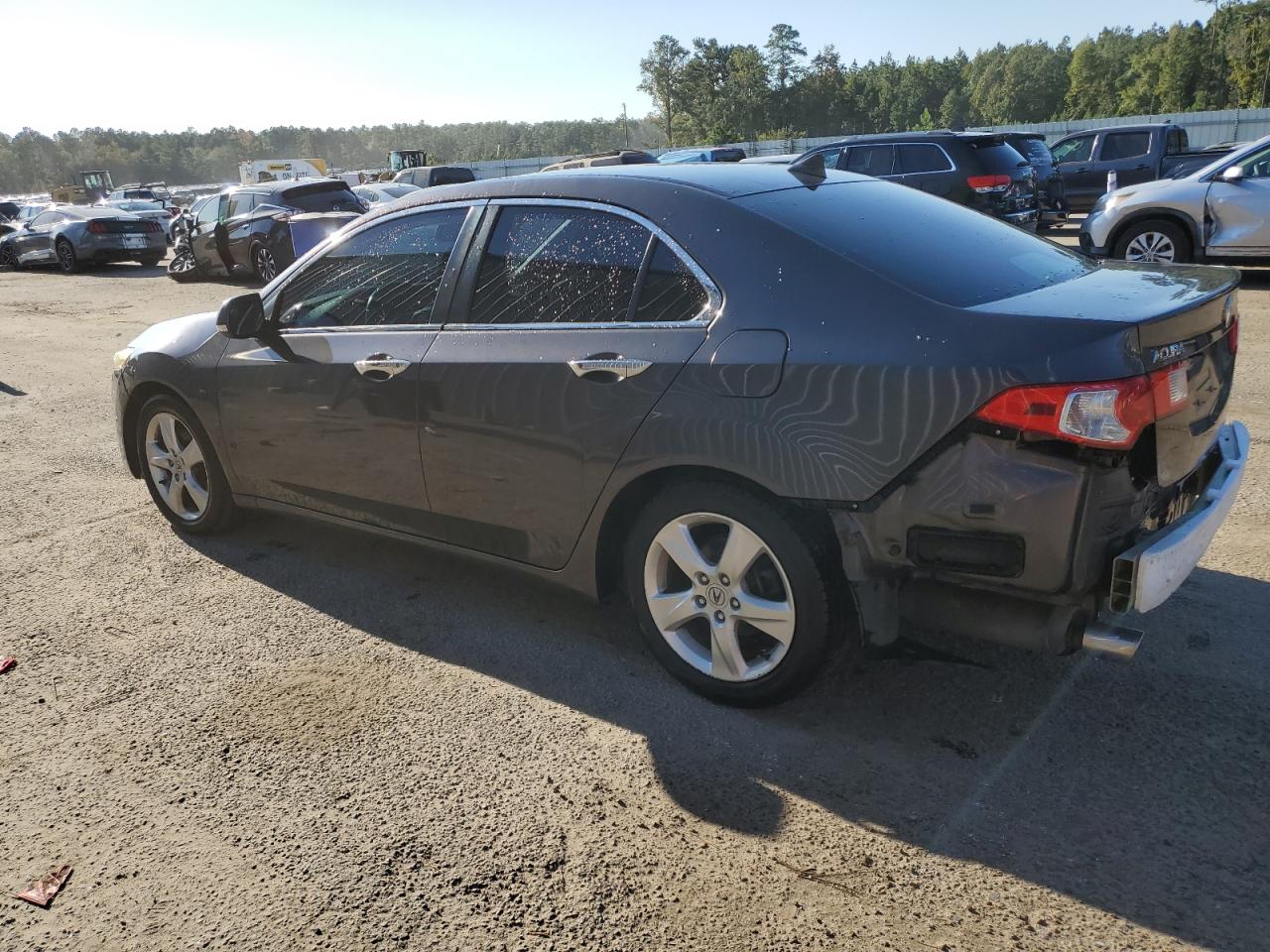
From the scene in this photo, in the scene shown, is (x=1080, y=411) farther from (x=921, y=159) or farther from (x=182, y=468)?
(x=921, y=159)

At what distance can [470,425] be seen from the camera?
3674mm

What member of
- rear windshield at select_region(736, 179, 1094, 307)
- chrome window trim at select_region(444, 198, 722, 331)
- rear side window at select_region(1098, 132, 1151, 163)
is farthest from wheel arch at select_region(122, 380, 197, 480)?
rear side window at select_region(1098, 132, 1151, 163)

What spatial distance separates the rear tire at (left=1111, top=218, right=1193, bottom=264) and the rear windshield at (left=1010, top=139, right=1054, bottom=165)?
5735 mm

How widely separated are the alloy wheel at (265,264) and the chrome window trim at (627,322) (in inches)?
550

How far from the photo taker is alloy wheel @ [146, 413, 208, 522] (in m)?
4.96

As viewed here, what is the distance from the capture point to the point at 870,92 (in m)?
134

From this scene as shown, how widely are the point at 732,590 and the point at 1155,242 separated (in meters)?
9.80

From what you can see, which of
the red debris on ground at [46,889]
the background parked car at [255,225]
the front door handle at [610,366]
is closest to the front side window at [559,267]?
the front door handle at [610,366]

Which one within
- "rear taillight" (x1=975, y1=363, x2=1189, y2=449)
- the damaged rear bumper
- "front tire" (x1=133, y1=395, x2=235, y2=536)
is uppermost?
"rear taillight" (x1=975, y1=363, x2=1189, y2=449)

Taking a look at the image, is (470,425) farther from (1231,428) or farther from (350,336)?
(1231,428)

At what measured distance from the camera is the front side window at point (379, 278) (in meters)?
3.93

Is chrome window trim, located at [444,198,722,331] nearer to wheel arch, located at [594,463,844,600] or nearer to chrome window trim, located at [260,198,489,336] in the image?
chrome window trim, located at [260,198,489,336]

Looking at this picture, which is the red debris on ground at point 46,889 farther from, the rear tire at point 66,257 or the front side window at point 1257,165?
the rear tire at point 66,257

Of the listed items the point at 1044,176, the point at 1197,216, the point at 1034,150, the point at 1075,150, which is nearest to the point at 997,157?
the point at 1044,176
